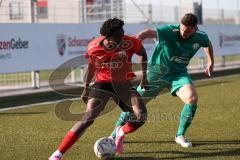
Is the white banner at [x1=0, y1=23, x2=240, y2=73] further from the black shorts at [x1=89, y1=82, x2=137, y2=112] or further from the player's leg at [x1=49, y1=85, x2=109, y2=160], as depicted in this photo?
the player's leg at [x1=49, y1=85, x2=109, y2=160]

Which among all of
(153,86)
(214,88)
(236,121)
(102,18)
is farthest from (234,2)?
(153,86)

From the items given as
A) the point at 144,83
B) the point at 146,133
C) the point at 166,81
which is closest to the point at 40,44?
the point at 146,133

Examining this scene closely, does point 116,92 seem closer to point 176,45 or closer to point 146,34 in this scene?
point 146,34

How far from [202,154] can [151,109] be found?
5.06 m

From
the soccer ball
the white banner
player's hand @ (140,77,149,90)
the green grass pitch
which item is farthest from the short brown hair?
the white banner

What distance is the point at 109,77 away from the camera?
730 centimetres

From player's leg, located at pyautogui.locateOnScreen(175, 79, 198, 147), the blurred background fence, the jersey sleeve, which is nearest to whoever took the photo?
player's leg, located at pyautogui.locateOnScreen(175, 79, 198, 147)

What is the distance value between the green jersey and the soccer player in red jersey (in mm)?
1010

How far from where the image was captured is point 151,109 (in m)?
12.6

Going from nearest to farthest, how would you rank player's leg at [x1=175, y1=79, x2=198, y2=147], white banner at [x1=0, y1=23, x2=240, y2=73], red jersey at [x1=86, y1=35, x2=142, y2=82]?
1. red jersey at [x1=86, y1=35, x2=142, y2=82]
2. player's leg at [x1=175, y1=79, x2=198, y2=147]
3. white banner at [x1=0, y1=23, x2=240, y2=73]

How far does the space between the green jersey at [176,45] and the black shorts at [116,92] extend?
1267 millimetres

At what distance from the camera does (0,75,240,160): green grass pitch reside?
767cm

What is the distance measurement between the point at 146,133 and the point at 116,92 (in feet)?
7.18

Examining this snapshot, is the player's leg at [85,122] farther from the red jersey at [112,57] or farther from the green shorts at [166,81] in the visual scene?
the green shorts at [166,81]
